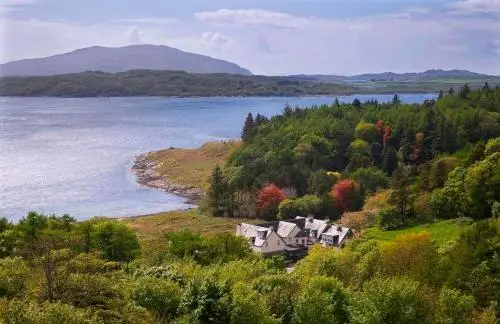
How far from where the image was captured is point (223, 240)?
3428 centimetres

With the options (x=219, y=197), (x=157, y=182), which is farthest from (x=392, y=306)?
(x=157, y=182)

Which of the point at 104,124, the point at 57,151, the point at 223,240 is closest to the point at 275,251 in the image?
the point at 223,240

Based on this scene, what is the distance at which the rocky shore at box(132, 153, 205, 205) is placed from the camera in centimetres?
7688

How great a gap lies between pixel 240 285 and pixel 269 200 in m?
39.7

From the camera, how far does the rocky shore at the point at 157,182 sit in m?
76.9

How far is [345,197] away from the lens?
58.5 metres

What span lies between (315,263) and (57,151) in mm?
82461

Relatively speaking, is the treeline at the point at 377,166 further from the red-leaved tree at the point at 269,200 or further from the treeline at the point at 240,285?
the treeline at the point at 240,285

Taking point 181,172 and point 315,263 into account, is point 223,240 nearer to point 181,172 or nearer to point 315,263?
point 315,263

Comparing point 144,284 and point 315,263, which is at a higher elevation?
point 144,284

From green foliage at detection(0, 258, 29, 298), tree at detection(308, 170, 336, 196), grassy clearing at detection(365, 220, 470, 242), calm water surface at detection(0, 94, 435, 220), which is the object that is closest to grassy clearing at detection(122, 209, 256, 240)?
calm water surface at detection(0, 94, 435, 220)

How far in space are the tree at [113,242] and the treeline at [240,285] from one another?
114 mm

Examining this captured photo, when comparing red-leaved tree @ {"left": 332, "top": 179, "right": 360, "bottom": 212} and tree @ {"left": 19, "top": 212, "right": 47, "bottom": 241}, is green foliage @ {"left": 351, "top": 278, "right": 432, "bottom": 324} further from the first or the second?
red-leaved tree @ {"left": 332, "top": 179, "right": 360, "bottom": 212}

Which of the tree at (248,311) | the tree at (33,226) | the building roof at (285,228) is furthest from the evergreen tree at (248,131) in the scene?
the tree at (248,311)
